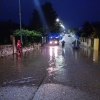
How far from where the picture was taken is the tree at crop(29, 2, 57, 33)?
195ft

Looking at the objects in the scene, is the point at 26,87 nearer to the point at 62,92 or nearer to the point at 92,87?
the point at 62,92

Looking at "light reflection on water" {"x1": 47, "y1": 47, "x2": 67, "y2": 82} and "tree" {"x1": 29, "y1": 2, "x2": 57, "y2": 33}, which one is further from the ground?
"tree" {"x1": 29, "y1": 2, "x2": 57, "y2": 33}

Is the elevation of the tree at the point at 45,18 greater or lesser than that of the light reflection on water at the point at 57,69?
greater

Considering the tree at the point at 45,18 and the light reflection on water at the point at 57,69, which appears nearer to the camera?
the light reflection on water at the point at 57,69

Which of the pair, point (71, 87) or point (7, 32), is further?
point (7, 32)

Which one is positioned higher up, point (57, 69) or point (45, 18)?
point (45, 18)

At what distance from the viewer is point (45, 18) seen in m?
62.6

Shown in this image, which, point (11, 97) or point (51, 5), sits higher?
point (51, 5)

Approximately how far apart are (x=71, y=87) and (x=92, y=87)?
79 centimetres

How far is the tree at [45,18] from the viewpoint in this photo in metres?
59.4

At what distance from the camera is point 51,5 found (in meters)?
64.6

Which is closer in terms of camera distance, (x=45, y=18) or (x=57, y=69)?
(x=57, y=69)

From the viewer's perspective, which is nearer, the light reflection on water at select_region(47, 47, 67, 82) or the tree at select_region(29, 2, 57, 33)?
the light reflection on water at select_region(47, 47, 67, 82)

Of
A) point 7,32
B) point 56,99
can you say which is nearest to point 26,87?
point 56,99
